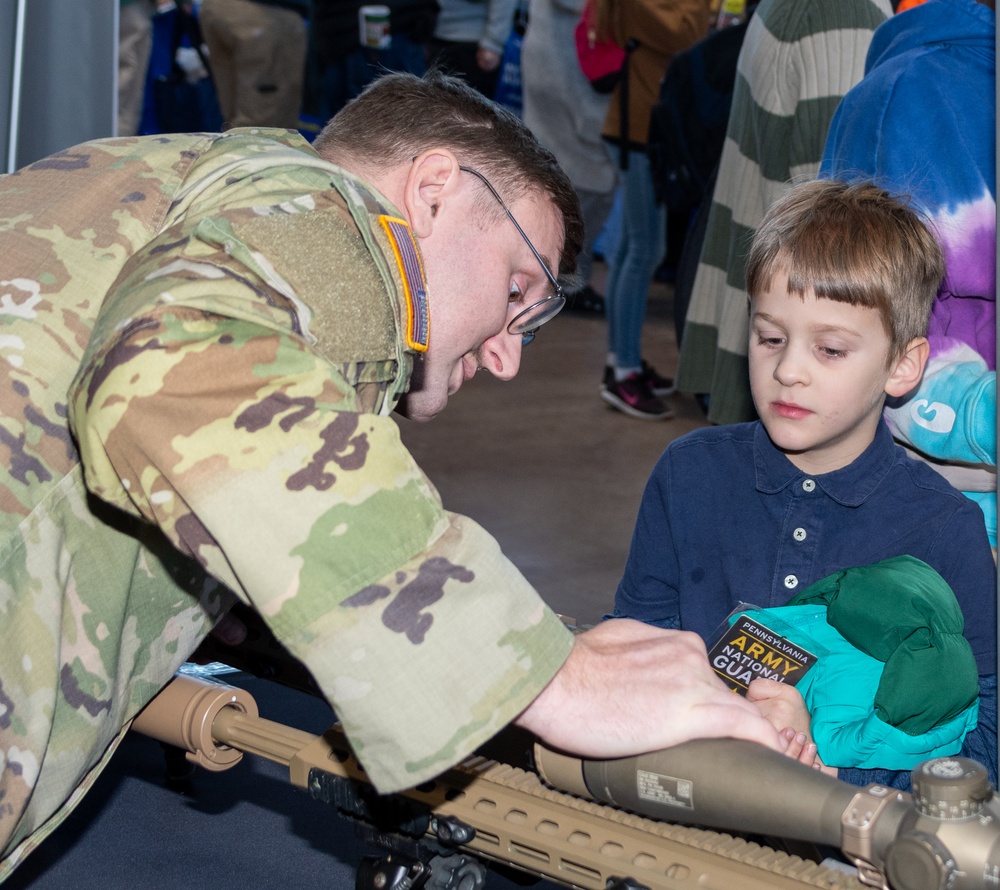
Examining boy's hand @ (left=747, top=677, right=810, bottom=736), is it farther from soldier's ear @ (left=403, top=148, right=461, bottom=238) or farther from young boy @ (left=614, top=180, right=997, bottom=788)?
soldier's ear @ (left=403, top=148, right=461, bottom=238)

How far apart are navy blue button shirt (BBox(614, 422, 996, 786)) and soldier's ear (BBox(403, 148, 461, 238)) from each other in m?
0.55

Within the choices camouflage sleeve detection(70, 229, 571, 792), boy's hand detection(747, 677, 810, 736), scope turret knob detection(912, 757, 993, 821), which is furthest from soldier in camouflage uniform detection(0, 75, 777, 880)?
boy's hand detection(747, 677, 810, 736)

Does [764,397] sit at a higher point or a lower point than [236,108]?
higher

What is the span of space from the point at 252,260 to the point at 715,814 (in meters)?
0.56

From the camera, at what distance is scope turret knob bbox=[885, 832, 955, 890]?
83 cm

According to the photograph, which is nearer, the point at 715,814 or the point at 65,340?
the point at 715,814

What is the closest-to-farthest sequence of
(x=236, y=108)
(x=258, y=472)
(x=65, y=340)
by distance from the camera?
(x=258, y=472) → (x=65, y=340) → (x=236, y=108)

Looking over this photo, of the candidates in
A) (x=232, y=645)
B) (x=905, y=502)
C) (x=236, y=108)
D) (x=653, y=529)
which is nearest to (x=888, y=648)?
(x=905, y=502)

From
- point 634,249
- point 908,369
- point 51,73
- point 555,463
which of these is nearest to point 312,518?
point 908,369

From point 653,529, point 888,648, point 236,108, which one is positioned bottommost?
point 236,108

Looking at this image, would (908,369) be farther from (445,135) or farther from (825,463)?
(445,135)

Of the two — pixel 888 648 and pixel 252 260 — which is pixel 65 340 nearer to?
pixel 252 260

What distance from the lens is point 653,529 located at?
168 centimetres

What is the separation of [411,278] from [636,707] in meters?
0.43
